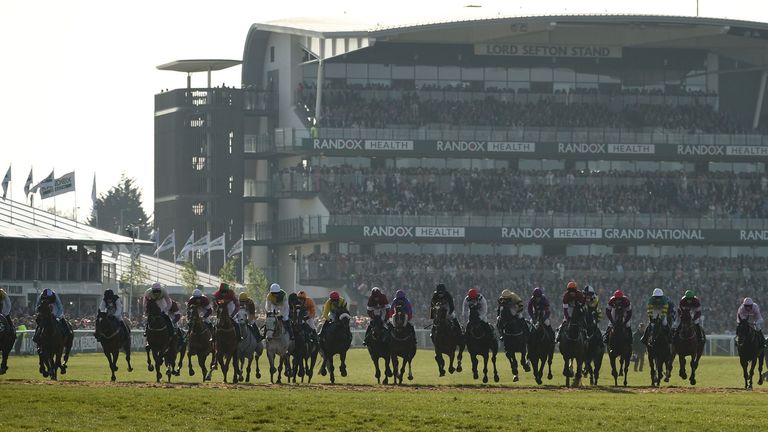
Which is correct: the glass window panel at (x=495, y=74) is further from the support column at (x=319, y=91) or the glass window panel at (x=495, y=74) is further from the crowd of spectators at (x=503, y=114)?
the support column at (x=319, y=91)

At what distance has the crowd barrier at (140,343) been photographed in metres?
54.7

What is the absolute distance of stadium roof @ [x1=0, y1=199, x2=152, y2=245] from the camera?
68.1 meters

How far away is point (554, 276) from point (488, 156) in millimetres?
8291

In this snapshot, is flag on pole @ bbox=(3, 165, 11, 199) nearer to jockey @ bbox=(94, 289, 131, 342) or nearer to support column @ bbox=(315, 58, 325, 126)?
support column @ bbox=(315, 58, 325, 126)

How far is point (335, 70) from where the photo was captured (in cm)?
8844

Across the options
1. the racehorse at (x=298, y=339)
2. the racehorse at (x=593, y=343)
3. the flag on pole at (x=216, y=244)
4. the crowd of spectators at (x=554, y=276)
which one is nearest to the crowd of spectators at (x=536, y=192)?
the crowd of spectators at (x=554, y=276)

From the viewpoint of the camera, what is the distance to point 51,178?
74.8m

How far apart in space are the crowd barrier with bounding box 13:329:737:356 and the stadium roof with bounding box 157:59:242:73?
3091 centimetres

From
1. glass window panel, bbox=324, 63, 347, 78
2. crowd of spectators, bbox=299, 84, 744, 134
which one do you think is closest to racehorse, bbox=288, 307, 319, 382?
crowd of spectators, bbox=299, 84, 744, 134

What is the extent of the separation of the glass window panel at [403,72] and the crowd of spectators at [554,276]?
11278 millimetres

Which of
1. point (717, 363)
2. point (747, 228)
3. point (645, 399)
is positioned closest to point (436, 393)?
point (645, 399)

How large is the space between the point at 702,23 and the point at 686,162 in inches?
302

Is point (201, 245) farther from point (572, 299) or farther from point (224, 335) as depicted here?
point (572, 299)

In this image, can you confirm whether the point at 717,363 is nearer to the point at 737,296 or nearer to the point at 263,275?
the point at 737,296
